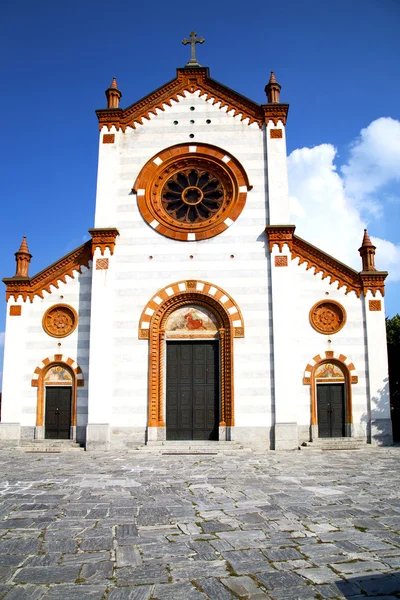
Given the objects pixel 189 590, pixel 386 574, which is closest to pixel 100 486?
pixel 189 590

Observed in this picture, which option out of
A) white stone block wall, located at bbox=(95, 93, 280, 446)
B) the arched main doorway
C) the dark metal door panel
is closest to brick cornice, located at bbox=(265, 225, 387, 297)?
white stone block wall, located at bbox=(95, 93, 280, 446)

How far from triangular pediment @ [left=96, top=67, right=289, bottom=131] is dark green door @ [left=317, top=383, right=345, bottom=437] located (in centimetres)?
1123

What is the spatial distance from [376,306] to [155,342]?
29.0 feet

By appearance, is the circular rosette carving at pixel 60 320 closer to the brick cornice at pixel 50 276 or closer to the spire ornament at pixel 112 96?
the brick cornice at pixel 50 276

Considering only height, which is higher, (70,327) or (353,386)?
(70,327)

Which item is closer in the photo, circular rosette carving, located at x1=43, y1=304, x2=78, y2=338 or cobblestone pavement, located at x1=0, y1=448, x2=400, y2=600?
cobblestone pavement, located at x1=0, y1=448, x2=400, y2=600

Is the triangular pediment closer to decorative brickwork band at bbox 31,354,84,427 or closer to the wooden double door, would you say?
the wooden double door

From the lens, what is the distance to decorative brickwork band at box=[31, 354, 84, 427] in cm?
1983

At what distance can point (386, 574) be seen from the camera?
5652mm

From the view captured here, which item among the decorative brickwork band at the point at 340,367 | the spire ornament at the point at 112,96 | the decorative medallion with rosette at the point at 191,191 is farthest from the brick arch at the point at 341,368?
the spire ornament at the point at 112,96

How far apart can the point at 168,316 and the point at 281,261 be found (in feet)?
16.2

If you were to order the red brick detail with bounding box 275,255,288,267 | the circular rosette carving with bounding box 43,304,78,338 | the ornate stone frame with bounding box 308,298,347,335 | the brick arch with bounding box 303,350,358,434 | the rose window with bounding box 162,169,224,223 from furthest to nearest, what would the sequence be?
the rose window with bounding box 162,169,224,223, the circular rosette carving with bounding box 43,304,78,338, the ornate stone frame with bounding box 308,298,347,335, the red brick detail with bounding box 275,255,288,267, the brick arch with bounding box 303,350,358,434

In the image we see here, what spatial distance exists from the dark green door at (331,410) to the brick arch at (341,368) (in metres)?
0.24

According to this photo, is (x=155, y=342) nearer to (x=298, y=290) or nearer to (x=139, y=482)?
(x=298, y=290)
